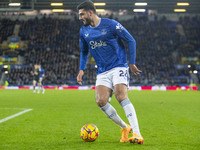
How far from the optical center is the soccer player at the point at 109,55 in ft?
15.4

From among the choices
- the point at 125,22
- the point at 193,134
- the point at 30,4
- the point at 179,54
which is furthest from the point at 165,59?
the point at 193,134

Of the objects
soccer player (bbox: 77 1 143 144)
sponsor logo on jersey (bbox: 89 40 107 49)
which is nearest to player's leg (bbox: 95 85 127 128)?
soccer player (bbox: 77 1 143 144)

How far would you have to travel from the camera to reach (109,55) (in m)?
4.86

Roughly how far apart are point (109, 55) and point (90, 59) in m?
35.7

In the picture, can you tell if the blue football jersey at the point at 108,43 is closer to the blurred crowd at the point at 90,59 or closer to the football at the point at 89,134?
the football at the point at 89,134

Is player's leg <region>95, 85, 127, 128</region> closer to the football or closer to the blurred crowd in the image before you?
the football

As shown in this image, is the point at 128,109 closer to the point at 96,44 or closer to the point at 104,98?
the point at 104,98

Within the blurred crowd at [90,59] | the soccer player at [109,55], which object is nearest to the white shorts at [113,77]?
the soccer player at [109,55]

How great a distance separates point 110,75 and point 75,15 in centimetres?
4252

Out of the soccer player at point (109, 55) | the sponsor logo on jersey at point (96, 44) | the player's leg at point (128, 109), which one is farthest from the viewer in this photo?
the sponsor logo on jersey at point (96, 44)

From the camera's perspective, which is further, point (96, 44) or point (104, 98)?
point (96, 44)

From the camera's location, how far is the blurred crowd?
36188mm

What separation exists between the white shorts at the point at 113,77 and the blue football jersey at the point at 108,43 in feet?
0.23

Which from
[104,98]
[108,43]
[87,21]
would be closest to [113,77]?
[104,98]
